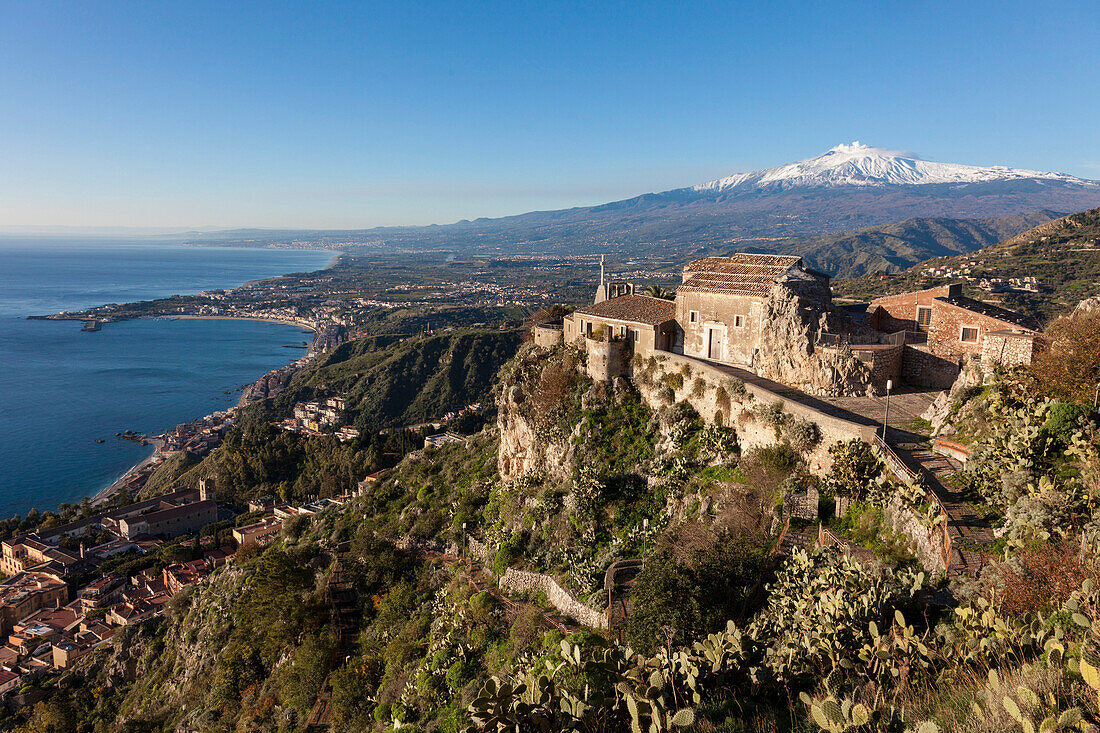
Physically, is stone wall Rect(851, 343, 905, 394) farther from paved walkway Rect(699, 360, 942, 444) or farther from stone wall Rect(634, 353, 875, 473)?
stone wall Rect(634, 353, 875, 473)

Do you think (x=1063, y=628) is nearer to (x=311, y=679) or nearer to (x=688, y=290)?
(x=688, y=290)

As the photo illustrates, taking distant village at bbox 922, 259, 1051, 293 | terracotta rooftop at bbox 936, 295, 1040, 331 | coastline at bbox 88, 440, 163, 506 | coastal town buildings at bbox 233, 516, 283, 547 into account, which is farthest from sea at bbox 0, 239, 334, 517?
distant village at bbox 922, 259, 1051, 293

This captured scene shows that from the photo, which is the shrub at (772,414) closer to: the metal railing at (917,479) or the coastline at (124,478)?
the metal railing at (917,479)

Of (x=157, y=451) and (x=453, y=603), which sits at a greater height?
(x=453, y=603)

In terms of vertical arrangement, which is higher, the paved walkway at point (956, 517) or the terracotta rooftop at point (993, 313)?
the terracotta rooftop at point (993, 313)

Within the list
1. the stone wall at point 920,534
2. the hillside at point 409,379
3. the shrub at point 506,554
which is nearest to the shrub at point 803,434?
the stone wall at point 920,534

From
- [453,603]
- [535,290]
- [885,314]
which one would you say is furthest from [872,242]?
[453,603]

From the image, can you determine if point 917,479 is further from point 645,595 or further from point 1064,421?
point 645,595
